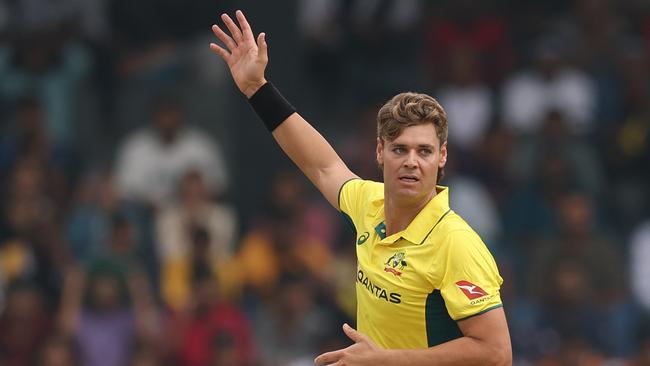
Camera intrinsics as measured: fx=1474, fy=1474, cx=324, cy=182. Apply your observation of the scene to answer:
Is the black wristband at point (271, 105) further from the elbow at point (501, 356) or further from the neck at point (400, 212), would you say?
the elbow at point (501, 356)

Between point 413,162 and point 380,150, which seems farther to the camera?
point 380,150

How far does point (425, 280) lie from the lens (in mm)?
6043

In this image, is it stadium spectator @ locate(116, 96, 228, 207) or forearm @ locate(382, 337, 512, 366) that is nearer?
forearm @ locate(382, 337, 512, 366)

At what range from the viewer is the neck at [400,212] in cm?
633

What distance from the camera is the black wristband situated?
7.02m

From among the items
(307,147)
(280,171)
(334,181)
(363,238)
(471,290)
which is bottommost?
(471,290)

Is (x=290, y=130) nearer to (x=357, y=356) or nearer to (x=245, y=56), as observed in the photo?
(x=245, y=56)

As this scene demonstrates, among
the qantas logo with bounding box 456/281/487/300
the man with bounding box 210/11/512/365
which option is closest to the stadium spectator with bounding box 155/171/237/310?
the man with bounding box 210/11/512/365

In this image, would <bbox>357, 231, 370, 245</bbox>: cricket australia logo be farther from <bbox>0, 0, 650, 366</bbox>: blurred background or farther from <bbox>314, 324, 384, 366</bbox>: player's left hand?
<bbox>0, 0, 650, 366</bbox>: blurred background

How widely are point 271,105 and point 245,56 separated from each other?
268mm

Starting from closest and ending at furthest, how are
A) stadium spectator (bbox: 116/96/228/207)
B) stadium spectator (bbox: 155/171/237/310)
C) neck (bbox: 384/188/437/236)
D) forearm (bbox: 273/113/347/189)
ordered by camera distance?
neck (bbox: 384/188/437/236), forearm (bbox: 273/113/347/189), stadium spectator (bbox: 155/171/237/310), stadium spectator (bbox: 116/96/228/207)

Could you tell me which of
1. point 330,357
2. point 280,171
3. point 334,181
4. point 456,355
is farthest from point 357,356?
point 280,171

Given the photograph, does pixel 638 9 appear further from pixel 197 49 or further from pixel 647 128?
pixel 197 49

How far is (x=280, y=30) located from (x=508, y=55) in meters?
2.36
